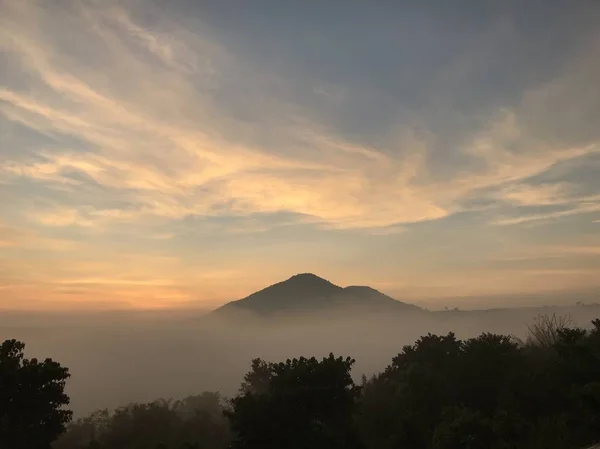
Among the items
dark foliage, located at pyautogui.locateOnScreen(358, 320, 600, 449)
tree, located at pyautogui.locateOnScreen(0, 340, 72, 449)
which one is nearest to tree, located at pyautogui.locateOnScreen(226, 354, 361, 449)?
dark foliage, located at pyautogui.locateOnScreen(358, 320, 600, 449)

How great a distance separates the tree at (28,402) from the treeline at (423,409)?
3.41 feet

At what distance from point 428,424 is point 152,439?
31.2m

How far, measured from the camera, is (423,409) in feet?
141

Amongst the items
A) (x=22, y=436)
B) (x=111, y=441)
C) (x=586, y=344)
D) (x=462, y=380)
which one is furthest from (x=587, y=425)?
(x=111, y=441)

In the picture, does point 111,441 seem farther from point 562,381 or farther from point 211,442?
point 562,381

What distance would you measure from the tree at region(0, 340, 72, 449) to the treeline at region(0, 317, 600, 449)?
1.04 metres

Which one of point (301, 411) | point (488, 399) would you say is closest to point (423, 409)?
point (488, 399)

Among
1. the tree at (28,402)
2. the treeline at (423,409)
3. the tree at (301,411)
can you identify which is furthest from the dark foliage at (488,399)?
the tree at (28,402)

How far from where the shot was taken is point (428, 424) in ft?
138

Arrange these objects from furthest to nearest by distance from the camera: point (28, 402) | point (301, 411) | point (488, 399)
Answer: point (488, 399), point (301, 411), point (28, 402)

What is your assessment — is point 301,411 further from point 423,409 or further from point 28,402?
point 28,402

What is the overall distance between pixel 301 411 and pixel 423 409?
17028 mm

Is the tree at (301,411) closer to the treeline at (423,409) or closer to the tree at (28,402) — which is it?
the treeline at (423,409)

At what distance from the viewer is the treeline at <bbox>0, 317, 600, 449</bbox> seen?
92.2 ft
